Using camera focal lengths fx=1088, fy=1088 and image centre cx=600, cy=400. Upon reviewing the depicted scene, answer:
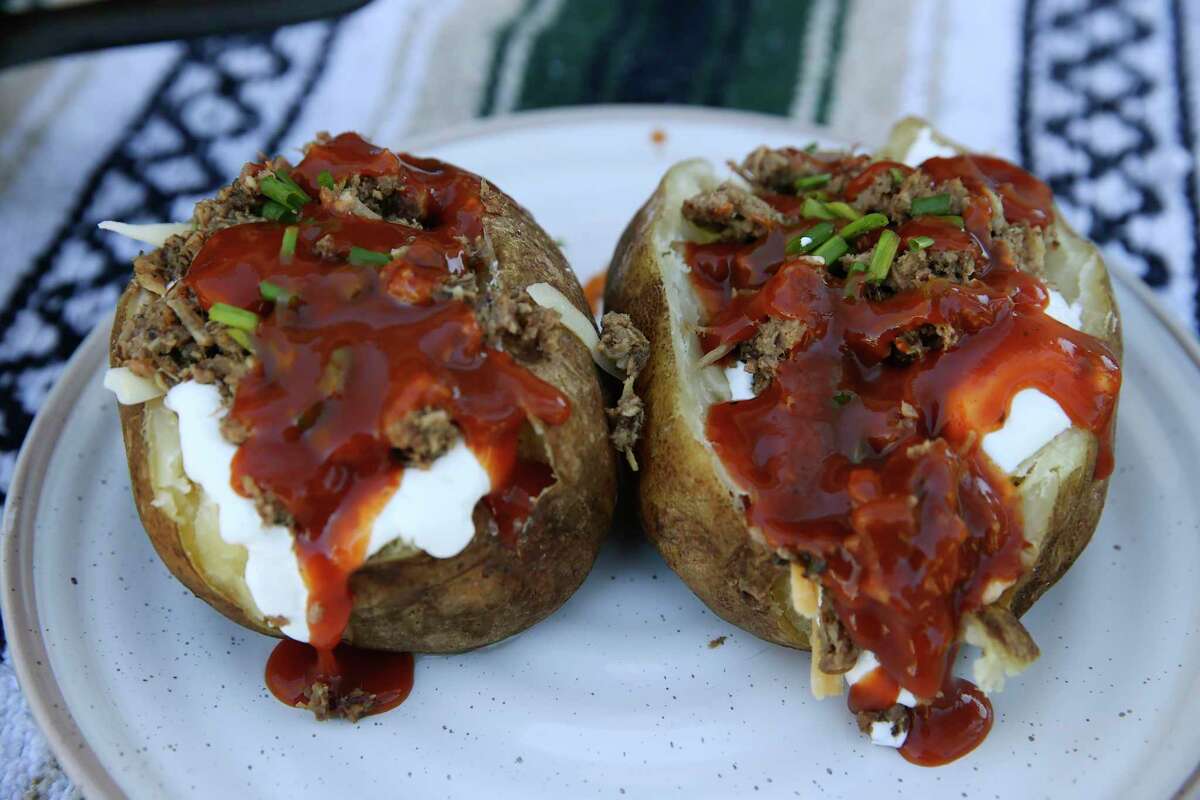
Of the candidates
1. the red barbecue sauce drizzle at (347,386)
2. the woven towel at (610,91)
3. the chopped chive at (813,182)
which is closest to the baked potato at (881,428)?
the chopped chive at (813,182)

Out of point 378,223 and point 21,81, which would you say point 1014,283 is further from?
point 21,81

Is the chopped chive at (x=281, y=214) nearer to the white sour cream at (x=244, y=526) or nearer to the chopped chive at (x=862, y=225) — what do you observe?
the white sour cream at (x=244, y=526)

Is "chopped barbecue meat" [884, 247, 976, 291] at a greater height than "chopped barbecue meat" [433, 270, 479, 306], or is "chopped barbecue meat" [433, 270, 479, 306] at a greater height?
"chopped barbecue meat" [884, 247, 976, 291]

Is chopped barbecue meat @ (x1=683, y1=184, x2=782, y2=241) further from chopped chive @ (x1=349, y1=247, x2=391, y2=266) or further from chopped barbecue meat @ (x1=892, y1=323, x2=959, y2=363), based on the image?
chopped chive @ (x1=349, y1=247, x2=391, y2=266)

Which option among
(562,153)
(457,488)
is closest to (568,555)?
(457,488)

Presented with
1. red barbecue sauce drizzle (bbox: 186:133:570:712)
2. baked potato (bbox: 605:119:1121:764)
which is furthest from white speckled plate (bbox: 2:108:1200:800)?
red barbecue sauce drizzle (bbox: 186:133:570:712)

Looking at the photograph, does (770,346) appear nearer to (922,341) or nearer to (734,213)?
(922,341)

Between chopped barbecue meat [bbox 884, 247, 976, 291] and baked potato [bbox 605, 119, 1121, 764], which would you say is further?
chopped barbecue meat [bbox 884, 247, 976, 291]
